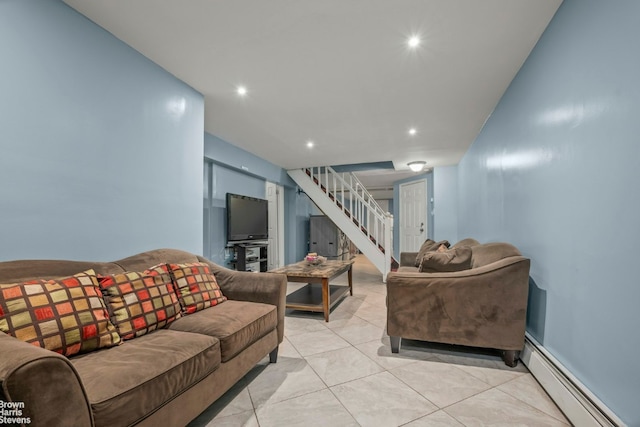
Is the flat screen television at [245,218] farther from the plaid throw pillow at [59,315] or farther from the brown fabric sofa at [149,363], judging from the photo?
the plaid throw pillow at [59,315]

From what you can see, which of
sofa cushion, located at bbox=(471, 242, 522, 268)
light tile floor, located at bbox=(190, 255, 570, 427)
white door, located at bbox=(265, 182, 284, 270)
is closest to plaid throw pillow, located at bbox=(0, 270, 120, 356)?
light tile floor, located at bbox=(190, 255, 570, 427)

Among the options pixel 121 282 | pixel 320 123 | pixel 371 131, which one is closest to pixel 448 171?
pixel 371 131

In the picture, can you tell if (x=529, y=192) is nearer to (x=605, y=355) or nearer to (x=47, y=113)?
(x=605, y=355)

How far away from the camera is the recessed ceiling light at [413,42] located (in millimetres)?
2105

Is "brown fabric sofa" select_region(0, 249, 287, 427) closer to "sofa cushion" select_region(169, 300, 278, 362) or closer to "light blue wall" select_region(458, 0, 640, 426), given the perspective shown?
"sofa cushion" select_region(169, 300, 278, 362)

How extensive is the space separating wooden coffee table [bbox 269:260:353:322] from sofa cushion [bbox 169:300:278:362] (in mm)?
1038

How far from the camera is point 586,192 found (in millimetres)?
1493

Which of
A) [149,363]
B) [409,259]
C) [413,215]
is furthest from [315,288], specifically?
[413,215]

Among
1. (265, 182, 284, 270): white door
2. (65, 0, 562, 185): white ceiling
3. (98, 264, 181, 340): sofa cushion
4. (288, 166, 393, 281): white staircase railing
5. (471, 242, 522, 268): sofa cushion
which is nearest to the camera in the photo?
(98, 264, 181, 340): sofa cushion

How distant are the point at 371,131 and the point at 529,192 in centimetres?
232

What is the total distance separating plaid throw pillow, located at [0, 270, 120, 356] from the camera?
113 centimetres

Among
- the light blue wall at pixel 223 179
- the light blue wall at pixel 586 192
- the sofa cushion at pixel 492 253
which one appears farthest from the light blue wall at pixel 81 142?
the light blue wall at pixel 586 192

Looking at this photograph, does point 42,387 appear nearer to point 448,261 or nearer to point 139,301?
point 139,301

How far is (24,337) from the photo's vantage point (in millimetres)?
1102
